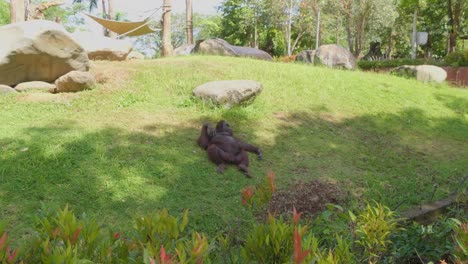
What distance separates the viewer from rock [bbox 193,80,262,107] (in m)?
7.91

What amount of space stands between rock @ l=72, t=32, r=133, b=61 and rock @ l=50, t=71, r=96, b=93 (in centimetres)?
341

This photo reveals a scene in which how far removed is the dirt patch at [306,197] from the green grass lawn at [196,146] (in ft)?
0.88

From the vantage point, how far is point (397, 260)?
294 cm

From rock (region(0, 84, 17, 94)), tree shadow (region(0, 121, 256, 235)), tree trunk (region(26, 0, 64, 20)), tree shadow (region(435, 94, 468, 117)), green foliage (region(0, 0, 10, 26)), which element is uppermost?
green foliage (region(0, 0, 10, 26))

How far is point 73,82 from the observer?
8.27m

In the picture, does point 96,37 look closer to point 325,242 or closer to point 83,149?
point 83,149

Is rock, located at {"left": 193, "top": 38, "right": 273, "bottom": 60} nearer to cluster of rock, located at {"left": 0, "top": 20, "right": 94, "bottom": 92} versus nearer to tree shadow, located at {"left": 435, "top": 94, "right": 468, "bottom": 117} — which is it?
tree shadow, located at {"left": 435, "top": 94, "right": 468, "bottom": 117}

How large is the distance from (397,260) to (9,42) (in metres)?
8.16

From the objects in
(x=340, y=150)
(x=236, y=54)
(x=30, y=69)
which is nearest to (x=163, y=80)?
(x=30, y=69)

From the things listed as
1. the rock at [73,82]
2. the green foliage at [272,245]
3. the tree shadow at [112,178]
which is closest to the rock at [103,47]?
the rock at [73,82]

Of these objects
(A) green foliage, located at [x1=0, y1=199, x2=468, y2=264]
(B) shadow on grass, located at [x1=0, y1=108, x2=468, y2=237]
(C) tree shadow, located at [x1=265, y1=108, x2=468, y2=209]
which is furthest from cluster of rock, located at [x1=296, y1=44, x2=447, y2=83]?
(A) green foliage, located at [x1=0, y1=199, x2=468, y2=264]

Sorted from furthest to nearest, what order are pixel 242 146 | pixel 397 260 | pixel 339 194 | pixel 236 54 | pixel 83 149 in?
pixel 236 54, pixel 242 146, pixel 83 149, pixel 339 194, pixel 397 260

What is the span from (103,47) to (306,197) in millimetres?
8707

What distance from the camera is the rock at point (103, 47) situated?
11.6m
